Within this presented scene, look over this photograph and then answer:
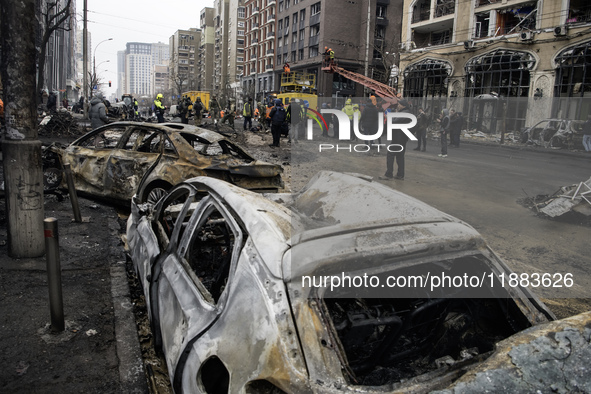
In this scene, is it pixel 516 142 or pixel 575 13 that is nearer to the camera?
pixel 516 142

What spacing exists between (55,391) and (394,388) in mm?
2356

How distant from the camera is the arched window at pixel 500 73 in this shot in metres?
27.5

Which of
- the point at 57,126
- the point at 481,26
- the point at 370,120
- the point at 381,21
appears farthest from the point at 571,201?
the point at 381,21

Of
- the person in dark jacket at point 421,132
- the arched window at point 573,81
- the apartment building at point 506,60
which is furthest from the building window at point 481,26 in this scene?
the person in dark jacket at point 421,132

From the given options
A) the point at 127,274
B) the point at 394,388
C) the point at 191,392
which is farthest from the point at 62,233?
the point at 394,388

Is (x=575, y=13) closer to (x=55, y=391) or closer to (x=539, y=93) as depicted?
(x=539, y=93)

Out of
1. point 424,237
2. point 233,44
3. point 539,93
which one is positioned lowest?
point 424,237

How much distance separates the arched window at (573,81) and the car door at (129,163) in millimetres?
24213

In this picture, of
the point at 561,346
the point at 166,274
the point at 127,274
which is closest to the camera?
the point at 561,346

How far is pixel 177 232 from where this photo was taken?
314 cm

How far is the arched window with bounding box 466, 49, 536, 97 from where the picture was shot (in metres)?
27.5

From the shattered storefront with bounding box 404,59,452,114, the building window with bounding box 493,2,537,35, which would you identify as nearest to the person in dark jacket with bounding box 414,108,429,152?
the building window with bounding box 493,2,537,35

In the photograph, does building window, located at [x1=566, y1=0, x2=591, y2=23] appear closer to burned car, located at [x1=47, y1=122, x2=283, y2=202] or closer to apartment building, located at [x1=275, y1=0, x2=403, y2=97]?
burned car, located at [x1=47, y1=122, x2=283, y2=202]

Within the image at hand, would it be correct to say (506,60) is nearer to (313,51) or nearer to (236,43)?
(313,51)
